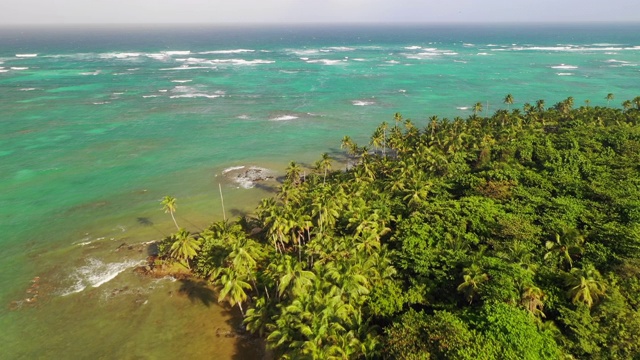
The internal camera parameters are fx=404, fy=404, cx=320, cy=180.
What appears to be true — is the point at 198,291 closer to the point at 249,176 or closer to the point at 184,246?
the point at 184,246

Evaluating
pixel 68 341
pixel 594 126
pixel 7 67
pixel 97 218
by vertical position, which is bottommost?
pixel 68 341

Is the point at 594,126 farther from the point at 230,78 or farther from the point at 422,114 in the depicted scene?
the point at 230,78

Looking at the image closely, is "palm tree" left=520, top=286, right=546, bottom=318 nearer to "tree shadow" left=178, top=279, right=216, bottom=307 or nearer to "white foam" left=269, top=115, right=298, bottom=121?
"tree shadow" left=178, top=279, right=216, bottom=307

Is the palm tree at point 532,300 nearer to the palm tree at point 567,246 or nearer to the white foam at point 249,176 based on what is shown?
the palm tree at point 567,246

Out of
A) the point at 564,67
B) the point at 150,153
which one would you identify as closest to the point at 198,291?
the point at 150,153

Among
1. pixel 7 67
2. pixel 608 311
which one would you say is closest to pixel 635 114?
pixel 608 311

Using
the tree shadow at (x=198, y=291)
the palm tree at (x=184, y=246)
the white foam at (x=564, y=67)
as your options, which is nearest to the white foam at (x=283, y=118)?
the palm tree at (x=184, y=246)
